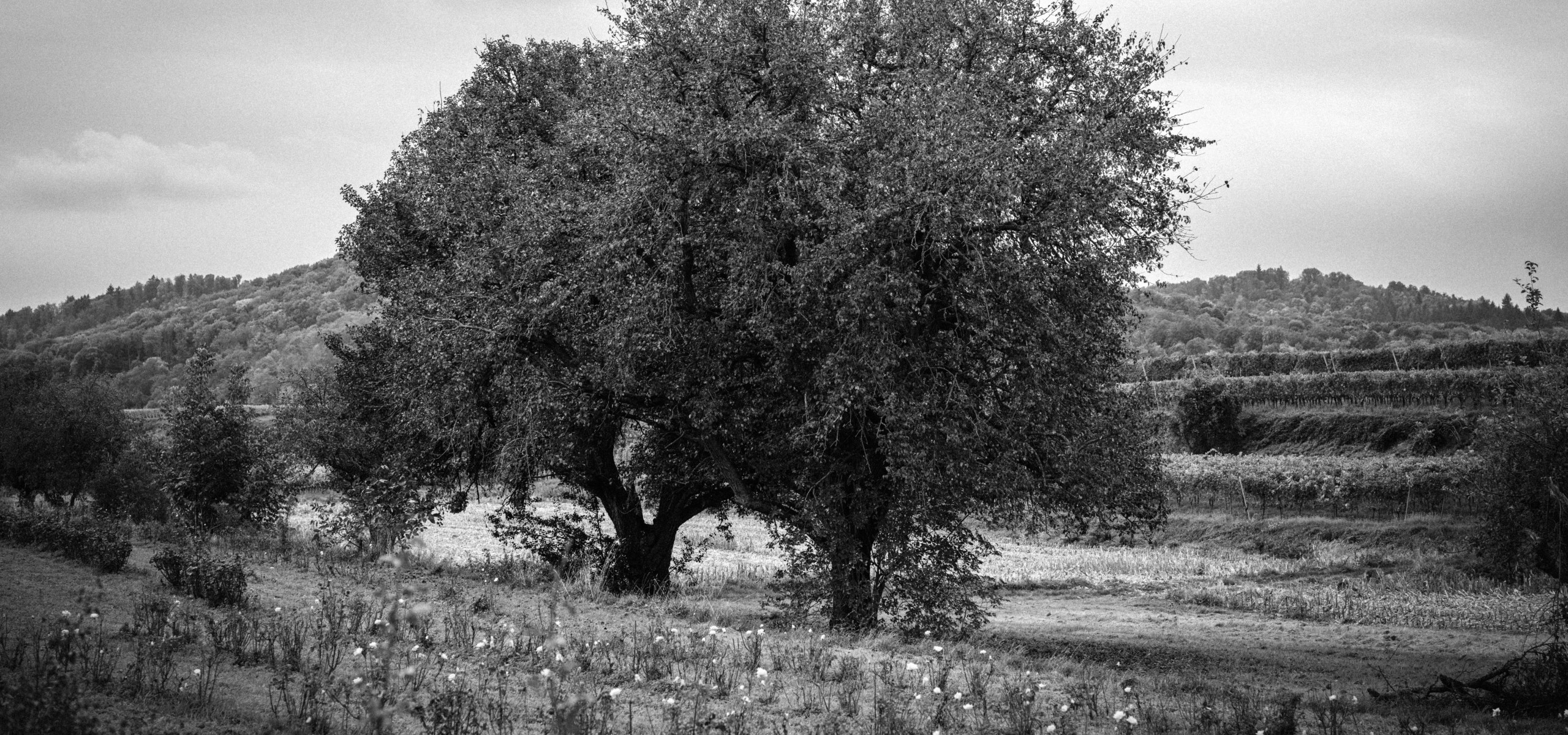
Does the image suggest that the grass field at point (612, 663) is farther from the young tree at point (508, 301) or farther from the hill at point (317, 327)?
the hill at point (317, 327)

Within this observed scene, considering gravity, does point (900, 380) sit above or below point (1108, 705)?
above

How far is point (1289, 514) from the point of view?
172ft

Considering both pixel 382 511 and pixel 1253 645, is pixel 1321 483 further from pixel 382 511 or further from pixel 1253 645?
pixel 382 511

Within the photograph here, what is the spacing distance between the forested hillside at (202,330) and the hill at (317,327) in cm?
32

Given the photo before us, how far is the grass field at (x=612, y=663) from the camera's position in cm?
855

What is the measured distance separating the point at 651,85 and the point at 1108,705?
11.2 meters

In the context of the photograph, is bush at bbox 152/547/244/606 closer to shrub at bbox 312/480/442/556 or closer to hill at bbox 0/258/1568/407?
shrub at bbox 312/480/442/556

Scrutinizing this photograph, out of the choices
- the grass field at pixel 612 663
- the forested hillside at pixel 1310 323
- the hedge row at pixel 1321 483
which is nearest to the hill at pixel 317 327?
the forested hillside at pixel 1310 323

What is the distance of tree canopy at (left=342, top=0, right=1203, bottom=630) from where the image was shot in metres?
14.2

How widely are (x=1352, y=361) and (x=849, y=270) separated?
8749 centimetres

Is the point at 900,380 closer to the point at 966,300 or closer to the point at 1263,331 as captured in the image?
the point at 966,300

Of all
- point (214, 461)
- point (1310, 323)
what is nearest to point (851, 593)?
point (214, 461)

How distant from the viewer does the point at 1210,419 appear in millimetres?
76875

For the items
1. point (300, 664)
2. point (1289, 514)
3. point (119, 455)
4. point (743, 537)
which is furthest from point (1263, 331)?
point (300, 664)
